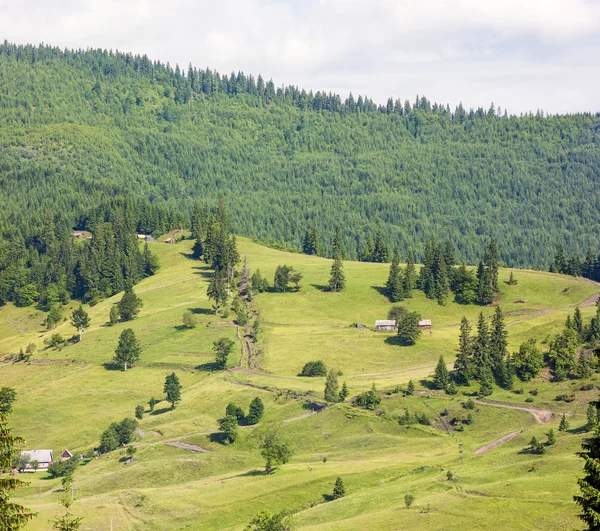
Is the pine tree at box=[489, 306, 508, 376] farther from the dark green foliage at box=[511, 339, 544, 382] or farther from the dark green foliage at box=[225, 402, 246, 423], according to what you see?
the dark green foliage at box=[225, 402, 246, 423]

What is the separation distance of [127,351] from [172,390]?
2881 cm

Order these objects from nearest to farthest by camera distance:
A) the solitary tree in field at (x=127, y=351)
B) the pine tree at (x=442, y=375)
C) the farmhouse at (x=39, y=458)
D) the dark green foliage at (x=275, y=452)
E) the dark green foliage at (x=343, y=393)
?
the dark green foliage at (x=275, y=452) < the farmhouse at (x=39, y=458) < the dark green foliage at (x=343, y=393) < the pine tree at (x=442, y=375) < the solitary tree in field at (x=127, y=351)

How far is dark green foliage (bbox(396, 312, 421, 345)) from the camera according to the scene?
18838 cm

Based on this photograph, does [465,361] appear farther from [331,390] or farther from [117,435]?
[117,435]

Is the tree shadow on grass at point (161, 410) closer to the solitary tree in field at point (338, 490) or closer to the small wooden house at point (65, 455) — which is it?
the small wooden house at point (65, 455)

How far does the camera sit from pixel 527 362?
532ft

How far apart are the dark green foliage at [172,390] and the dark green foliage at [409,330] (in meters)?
53.9

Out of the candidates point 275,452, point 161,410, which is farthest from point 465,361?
point 161,410

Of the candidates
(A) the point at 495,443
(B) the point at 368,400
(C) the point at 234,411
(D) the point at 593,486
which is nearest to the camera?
(D) the point at 593,486

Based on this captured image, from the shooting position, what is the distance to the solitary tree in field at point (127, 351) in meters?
185

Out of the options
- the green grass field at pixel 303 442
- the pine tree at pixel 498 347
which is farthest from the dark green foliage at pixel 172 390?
the pine tree at pixel 498 347

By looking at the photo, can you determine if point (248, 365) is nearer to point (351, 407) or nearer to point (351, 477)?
point (351, 407)

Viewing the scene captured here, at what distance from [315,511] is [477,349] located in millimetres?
72919

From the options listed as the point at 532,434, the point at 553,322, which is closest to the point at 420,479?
the point at 532,434
